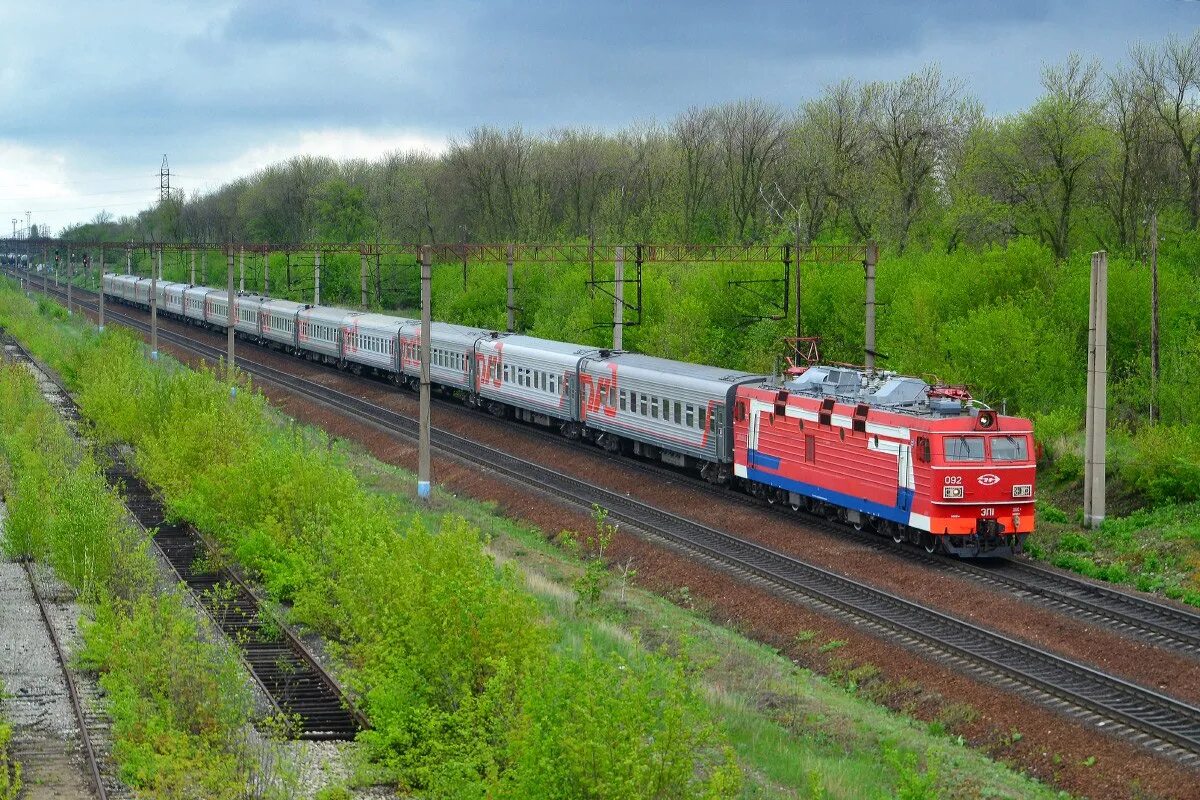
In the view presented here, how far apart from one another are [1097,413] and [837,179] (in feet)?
126

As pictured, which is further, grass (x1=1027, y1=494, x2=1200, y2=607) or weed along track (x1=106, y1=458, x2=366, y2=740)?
grass (x1=1027, y1=494, x2=1200, y2=607)

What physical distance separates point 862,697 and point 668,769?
30.0 feet

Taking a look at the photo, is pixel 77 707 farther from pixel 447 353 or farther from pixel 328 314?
pixel 328 314

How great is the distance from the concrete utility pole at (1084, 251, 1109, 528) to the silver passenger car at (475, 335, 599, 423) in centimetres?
1685

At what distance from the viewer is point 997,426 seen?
2583 centimetres

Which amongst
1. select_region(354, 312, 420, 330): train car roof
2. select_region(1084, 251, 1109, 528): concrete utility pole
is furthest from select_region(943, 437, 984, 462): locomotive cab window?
select_region(354, 312, 420, 330): train car roof

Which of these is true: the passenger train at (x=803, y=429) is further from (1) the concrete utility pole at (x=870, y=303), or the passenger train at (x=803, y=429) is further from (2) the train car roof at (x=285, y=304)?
(2) the train car roof at (x=285, y=304)

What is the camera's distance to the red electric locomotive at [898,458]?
25.3 metres

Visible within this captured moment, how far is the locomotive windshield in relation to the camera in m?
25.6

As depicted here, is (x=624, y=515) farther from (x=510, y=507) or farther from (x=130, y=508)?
(x=130, y=508)

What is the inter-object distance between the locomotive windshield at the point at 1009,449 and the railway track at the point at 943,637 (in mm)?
3828

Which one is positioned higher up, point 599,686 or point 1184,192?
point 1184,192

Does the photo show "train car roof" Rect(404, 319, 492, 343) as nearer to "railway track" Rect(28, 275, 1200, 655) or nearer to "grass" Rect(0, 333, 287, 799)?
"grass" Rect(0, 333, 287, 799)

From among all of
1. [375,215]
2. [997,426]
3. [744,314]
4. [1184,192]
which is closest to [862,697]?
[997,426]
